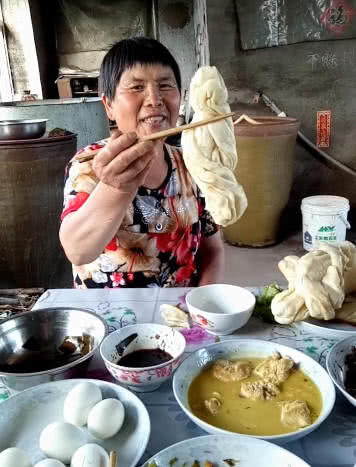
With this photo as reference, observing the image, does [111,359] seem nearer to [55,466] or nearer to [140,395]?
[140,395]

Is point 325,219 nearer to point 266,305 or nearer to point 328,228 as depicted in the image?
point 328,228

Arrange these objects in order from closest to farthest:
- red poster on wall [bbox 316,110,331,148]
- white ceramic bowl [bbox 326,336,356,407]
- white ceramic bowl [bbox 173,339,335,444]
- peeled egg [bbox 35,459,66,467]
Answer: peeled egg [bbox 35,459,66,467] → white ceramic bowl [bbox 173,339,335,444] → white ceramic bowl [bbox 326,336,356,407] → red poster on wall [bbox 316,110,331,148]

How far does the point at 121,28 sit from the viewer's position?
1098cm

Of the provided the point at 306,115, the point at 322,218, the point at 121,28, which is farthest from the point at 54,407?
the point at 121,28

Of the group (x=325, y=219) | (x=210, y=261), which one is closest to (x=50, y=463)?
(x=210, y=261)

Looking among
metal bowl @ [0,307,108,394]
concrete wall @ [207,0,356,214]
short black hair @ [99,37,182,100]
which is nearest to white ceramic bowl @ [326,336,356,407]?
metal bowl @ [0,307,108,394]

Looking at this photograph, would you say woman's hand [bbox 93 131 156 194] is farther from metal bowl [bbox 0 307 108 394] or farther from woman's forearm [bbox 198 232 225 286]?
woman's forearm [bbox 198 232 225 286]

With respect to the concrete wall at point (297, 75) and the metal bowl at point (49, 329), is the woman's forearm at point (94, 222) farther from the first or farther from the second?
the concrete wall at point (297, 75)

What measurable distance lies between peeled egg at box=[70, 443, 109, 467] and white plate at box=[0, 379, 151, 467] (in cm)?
6

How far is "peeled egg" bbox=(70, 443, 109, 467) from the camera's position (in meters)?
0.88

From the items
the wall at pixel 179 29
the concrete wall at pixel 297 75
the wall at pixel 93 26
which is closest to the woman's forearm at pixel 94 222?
the concrete wall at pixel 297 75

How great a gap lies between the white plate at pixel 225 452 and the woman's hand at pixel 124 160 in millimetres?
903

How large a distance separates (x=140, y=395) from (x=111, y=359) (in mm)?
138

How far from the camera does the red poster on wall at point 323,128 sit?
552 centimetres
